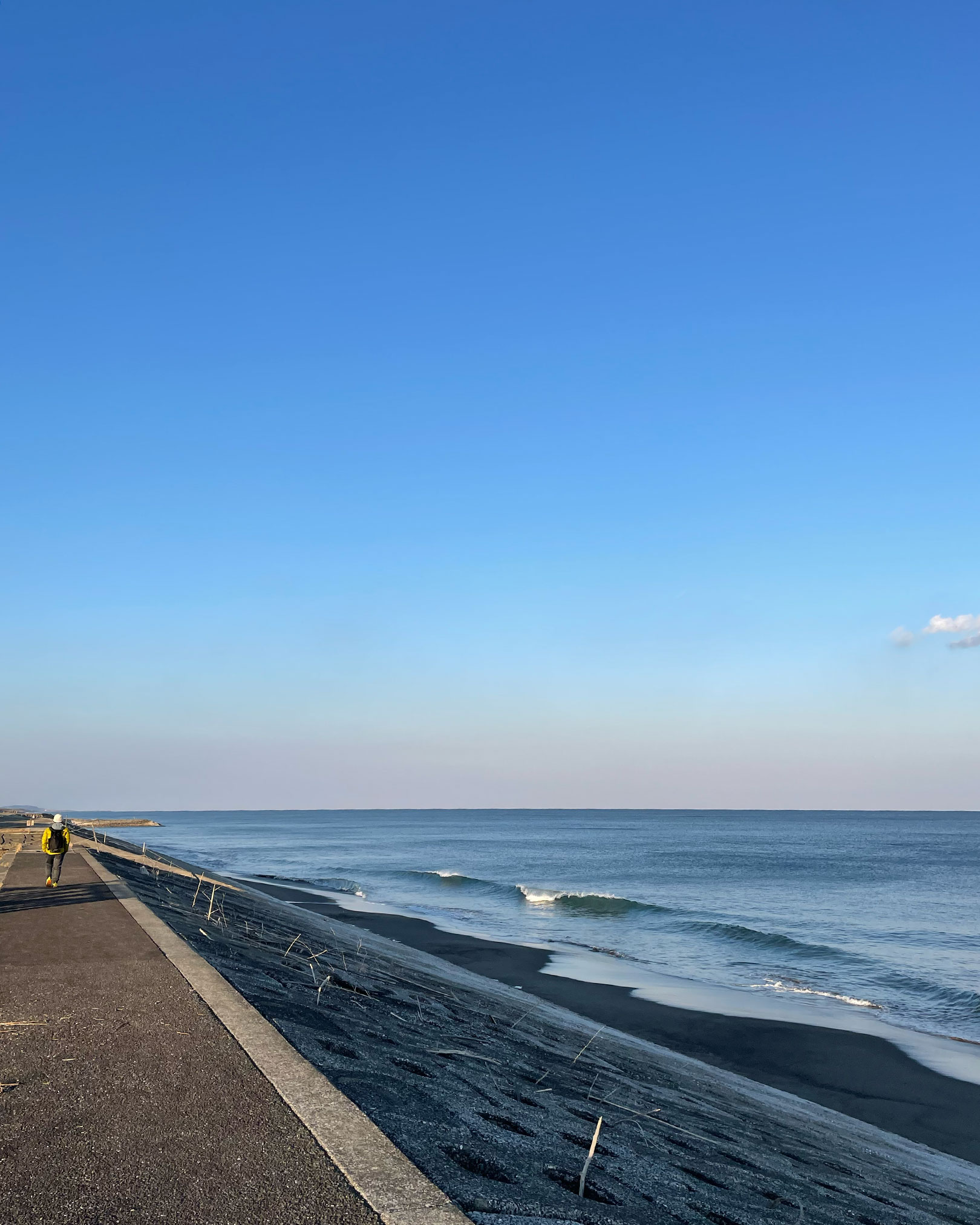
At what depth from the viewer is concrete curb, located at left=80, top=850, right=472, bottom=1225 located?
3168 millimetres

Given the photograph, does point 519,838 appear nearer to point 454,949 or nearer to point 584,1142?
point 454,949

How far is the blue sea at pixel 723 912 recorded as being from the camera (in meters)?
18.3

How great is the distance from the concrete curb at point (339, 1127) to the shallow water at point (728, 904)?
46.4 ft

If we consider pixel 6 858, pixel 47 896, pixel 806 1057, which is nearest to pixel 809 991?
pixel 806 1057

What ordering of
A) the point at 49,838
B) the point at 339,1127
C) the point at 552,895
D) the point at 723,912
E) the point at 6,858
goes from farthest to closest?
the point at 552,895 < the point at 723,912 < the point at 6,858 < the point at 49,838 < the point at 339,1127

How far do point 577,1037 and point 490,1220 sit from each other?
329 inches

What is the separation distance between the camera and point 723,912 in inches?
1293

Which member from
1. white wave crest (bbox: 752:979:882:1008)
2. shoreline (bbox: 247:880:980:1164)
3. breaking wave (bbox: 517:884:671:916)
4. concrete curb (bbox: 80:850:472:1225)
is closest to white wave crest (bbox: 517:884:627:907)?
breaking wave (bbox: 517:884:671:916)

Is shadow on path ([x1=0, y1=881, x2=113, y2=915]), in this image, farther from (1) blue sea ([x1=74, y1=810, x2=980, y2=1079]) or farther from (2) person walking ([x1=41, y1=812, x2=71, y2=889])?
(1) blue sea ([x1=74, y1=810, x2=980, y2=1079])

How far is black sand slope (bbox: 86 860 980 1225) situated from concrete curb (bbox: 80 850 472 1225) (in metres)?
0.18

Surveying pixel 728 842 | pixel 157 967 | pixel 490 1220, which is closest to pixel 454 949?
pixel 157 967

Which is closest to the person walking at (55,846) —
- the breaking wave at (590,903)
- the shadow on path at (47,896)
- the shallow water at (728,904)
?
the shadow on path at (47,896)

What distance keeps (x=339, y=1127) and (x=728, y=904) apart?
3526 cm

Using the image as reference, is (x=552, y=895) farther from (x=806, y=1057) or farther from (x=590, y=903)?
(x=806, y=1057)
